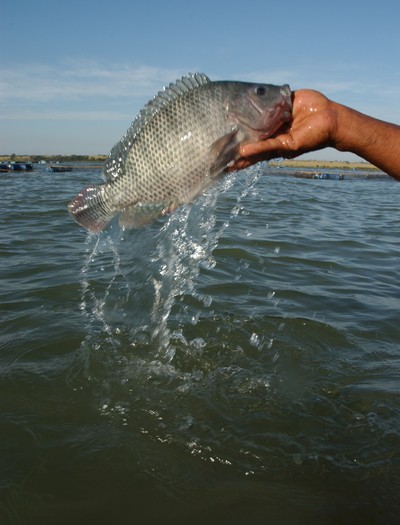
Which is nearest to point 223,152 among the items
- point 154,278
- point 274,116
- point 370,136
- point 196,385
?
point 274,116

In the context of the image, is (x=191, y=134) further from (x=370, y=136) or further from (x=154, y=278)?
(x=154, y=278)

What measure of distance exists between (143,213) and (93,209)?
43cm

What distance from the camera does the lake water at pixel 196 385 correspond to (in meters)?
2.81

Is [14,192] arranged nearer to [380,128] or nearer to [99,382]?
[99,382]

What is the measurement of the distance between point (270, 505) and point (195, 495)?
44cm

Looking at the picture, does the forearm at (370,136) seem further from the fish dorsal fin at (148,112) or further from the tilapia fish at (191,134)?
the fish dorsal fin at (148,112)

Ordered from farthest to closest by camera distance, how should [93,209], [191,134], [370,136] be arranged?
[93,209] → [191,134] → [370,136]

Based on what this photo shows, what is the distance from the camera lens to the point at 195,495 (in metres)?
2.81

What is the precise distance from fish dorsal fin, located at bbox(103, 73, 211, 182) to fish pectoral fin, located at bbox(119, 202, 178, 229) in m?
0.29

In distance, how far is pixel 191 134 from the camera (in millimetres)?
3291

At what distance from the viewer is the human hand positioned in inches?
121

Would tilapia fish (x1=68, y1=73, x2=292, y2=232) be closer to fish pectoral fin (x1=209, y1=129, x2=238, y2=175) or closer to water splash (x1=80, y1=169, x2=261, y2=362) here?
fish pectoral fin (x1=209, y1=129, x2=238, y2=175)

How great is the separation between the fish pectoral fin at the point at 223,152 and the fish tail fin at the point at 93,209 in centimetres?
90

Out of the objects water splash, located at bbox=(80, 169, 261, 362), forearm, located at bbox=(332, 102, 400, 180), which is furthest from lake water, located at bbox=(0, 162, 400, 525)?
forearm, located at bbox=(332, 102, 400, 180)
